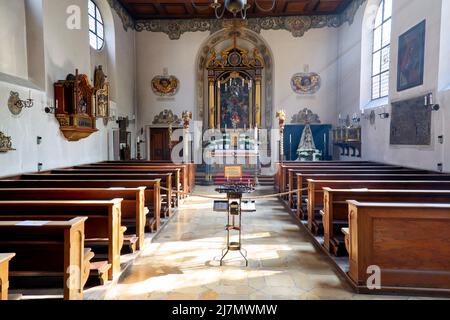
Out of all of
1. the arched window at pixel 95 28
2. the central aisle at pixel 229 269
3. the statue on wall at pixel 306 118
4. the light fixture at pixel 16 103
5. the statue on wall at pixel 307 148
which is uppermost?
the arched window at pixel 95 28

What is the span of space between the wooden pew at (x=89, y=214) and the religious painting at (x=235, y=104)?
10.7 meters

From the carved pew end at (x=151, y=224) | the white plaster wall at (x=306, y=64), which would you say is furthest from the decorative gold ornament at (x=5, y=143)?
the white plaster wall at (x=306, y=64)

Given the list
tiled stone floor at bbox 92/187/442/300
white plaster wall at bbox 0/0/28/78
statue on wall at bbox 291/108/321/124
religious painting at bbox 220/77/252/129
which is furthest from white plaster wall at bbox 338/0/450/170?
white plaster wall at bbox 0/0/28/78

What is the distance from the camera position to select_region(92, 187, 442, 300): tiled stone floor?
330cm

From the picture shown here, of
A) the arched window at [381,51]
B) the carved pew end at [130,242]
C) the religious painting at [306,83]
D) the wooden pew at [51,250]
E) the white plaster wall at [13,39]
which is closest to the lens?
the wooden pew at [51,250]

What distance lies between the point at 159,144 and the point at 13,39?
7634 mm

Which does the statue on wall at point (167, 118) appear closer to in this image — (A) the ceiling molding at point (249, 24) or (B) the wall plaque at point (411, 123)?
(A) the ceiling molding at point (249, 24)

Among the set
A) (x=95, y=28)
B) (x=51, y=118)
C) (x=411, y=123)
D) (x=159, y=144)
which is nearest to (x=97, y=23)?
(x=95, y=28)

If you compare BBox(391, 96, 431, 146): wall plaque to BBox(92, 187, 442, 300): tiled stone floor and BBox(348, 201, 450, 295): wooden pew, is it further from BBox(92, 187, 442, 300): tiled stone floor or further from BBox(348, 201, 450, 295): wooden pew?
BBox(348, 201, 450, 295): wooden pew

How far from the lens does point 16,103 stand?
6.28 metres

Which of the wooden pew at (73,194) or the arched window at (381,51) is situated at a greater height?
the arched window at (381,51)

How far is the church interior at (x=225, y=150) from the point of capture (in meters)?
3.24

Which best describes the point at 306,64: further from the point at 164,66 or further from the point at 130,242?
Result: the point at 130,242

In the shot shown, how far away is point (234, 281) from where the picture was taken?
3574 mm
